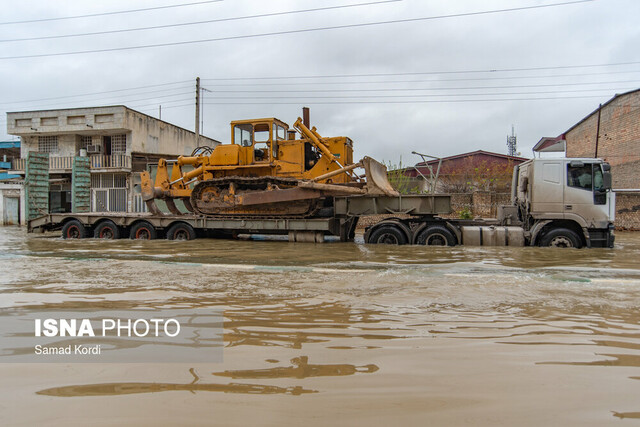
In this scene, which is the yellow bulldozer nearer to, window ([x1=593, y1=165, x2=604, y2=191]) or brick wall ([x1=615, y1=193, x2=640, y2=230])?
window ([x1=593, y1=165, x2=604, y2=191])

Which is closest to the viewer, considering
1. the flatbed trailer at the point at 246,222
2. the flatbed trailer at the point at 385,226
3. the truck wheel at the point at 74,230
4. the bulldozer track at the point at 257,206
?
the flatbed trailer at the point at 385,226

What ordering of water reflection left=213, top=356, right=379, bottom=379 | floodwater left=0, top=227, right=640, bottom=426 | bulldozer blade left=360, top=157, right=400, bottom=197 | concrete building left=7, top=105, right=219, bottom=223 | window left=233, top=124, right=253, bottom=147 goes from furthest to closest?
1. concrete building left=7, top=105, right=219, bottom=223
2. window left=233, top=124, right=253, bottom=147
3. bulldozer blade left=360, top=157, right=400, bottom=197
4. water reflection left=213, top=356, right=379, bottom=379
5. floodwater left=0, top=227, right=640, bottom=426

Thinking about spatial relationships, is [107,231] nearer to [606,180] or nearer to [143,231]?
[143,231]

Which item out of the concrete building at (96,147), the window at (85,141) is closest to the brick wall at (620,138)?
the concrete building at (96,147)

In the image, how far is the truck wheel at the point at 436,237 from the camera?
11.5m

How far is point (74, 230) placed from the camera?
1507 cm

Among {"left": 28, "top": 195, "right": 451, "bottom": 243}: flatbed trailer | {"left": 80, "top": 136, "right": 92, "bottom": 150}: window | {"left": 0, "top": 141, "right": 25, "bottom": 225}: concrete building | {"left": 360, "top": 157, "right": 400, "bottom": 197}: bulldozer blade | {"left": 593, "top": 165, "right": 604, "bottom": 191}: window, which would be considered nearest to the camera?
{"left": 593, "top": 165, "right": 604, "bottom": 191}: window

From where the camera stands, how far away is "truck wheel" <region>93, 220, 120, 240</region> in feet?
47.8

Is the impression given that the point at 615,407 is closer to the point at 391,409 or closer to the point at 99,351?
the point at 391,409

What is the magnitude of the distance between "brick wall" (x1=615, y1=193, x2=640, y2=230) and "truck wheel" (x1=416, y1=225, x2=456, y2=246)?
11298 millimetres

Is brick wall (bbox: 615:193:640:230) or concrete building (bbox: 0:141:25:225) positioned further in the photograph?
concrete building (bbox: 0:141:25:225)

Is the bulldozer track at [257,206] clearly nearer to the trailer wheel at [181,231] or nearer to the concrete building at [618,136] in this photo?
the trailer wheel at [181,231]

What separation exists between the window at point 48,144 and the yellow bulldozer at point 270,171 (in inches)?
896

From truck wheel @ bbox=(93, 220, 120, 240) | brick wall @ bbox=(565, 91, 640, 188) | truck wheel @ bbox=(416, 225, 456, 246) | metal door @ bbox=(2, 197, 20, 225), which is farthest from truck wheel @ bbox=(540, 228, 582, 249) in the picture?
metal door @ bbox=(2, 197, 20, 225)
